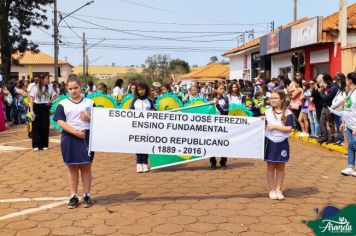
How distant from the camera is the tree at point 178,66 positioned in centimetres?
7119

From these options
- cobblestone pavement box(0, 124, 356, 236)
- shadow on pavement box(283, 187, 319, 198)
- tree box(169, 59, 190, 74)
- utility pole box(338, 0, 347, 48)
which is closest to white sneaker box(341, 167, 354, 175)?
cobblestone pavement box(0, 124, 356, 236)

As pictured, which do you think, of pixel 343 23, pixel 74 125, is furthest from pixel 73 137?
pixel 343 23

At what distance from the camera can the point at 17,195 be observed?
6.02 meters

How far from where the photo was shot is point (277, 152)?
18.2 feet

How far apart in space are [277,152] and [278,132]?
26cm

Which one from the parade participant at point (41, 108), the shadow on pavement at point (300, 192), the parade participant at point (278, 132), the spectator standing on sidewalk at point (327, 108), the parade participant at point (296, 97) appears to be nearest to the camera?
the parade participant at point (278, 132)

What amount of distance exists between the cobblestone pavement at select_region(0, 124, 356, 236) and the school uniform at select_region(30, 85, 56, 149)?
43.9 inches

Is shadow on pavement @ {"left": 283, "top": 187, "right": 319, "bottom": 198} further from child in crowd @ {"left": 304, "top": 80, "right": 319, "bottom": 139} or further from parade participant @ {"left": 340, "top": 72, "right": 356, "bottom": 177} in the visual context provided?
child in crowd @ {"left": 304, "top": 80, "right": 319, "bottom": 139}

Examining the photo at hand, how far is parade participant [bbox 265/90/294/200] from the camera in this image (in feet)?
18.2

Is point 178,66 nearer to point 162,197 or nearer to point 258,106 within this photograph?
point 258,106

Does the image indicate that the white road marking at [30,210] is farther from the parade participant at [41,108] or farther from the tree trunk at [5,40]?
the tree trunk at [5,40]

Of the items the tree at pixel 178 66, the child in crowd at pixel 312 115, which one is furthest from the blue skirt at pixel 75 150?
the tree at pixel 178 66

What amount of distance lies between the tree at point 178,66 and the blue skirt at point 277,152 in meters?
64.5

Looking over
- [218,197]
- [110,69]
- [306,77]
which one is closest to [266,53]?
[306,77]
